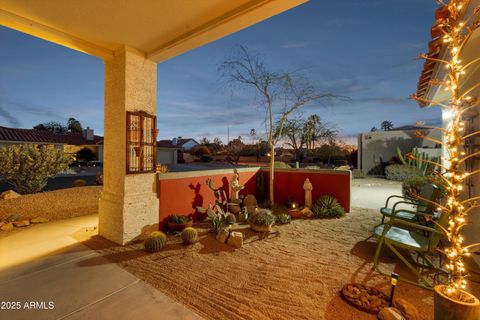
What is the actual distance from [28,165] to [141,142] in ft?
17.8

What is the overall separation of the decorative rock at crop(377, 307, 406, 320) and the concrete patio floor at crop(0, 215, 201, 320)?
63.1 inches

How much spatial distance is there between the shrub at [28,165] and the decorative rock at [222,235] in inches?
256

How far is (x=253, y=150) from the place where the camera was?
2950cm

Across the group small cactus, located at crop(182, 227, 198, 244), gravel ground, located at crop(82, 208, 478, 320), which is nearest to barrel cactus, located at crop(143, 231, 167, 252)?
gravel ground, located at crop(82, 208, 478, 320)

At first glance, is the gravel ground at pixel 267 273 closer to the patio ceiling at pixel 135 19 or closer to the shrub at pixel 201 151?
the patio ceiling at pixel 135 19

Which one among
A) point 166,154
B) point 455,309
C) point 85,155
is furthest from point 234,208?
point 85,155

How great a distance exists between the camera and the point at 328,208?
5047 mm

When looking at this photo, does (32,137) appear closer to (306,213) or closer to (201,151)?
(201,151)

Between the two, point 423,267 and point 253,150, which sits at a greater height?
point 253,150

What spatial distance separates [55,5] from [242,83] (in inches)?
155

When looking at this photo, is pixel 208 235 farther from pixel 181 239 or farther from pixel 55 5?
pixel 55 5

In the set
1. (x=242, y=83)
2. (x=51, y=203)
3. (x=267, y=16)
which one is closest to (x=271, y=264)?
(x=267, y=16)

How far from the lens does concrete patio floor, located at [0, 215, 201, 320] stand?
1.82 meters

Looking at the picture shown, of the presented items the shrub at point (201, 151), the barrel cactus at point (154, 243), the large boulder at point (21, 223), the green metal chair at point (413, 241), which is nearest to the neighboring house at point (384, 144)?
the green metal chair at point (413, 241)
